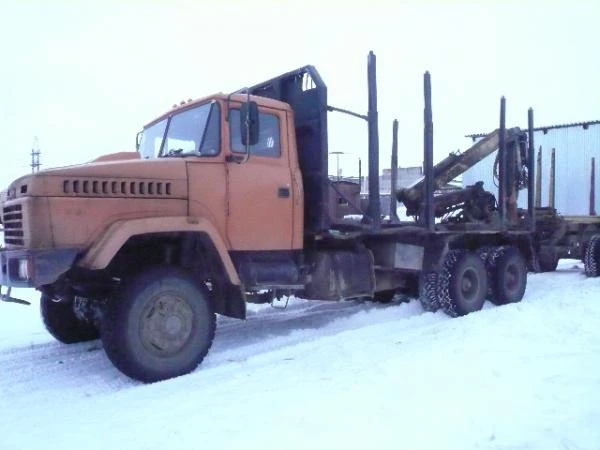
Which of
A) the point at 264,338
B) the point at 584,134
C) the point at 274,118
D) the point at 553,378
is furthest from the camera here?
the point at 584,134

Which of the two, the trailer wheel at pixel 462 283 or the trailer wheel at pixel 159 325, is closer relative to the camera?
the trailer wheel at pixel 159 325

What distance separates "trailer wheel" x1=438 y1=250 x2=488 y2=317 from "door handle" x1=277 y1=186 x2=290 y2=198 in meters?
2.98

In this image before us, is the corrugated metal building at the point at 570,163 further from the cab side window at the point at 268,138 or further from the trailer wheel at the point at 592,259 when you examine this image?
the cab side window at the point at 268,138

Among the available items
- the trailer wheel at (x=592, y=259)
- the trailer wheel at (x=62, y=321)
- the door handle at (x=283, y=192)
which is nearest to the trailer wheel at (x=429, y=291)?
the door handle at (x=283, y=192)

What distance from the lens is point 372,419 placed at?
3910 millimetres

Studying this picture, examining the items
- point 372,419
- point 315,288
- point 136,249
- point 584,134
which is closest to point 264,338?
point 315,288

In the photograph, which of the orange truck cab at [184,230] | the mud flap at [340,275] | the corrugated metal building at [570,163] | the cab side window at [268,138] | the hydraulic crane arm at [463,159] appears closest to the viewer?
the orange truck cab at [184,230]

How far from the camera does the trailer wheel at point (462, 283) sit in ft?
26.7

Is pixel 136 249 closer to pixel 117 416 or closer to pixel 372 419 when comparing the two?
pixel 117 416

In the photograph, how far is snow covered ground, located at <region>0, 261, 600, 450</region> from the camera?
12.1 ft

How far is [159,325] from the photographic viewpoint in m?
5.23

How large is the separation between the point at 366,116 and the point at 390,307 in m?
3.18

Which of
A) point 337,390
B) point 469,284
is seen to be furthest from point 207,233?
point 469,284

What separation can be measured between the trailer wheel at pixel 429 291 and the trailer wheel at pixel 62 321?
452cm
